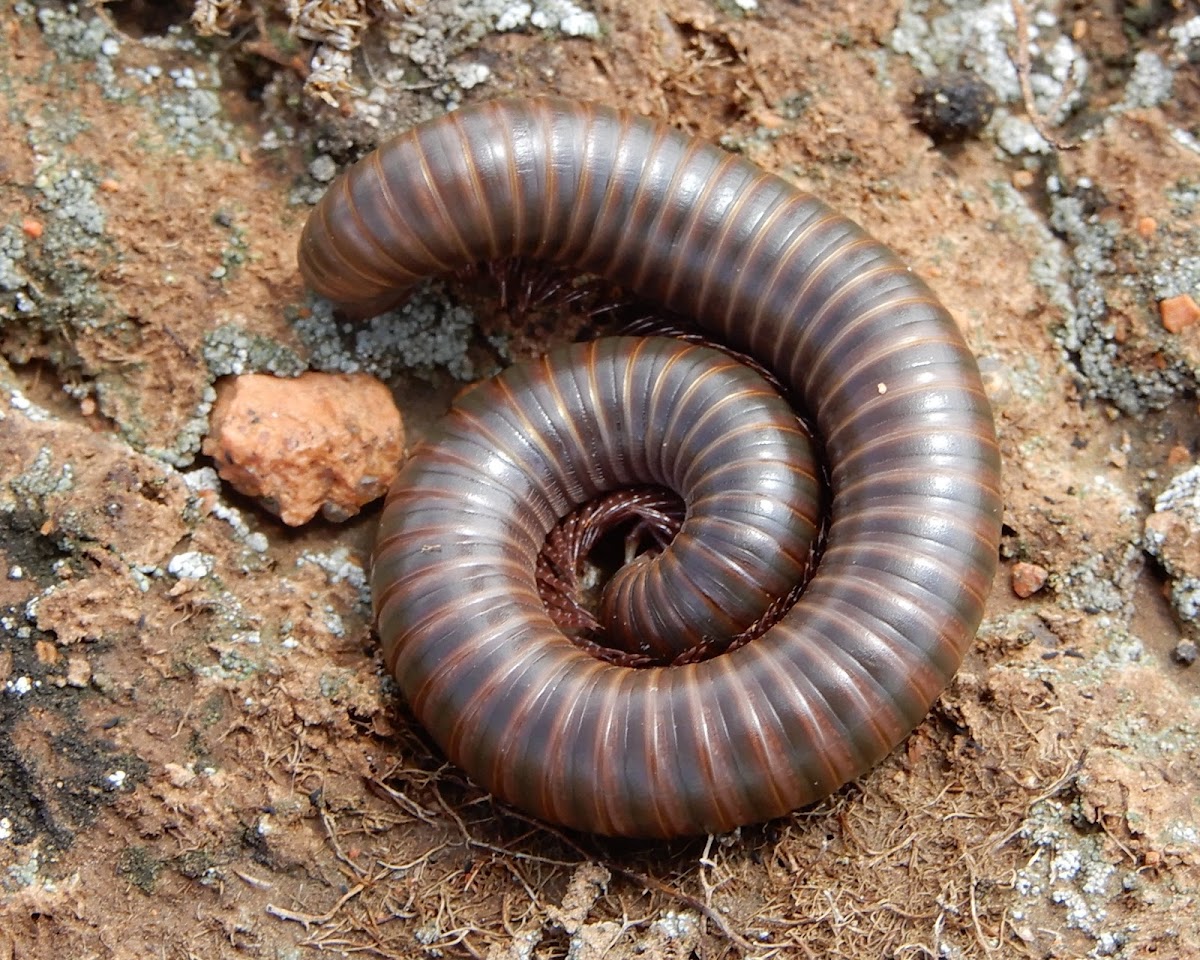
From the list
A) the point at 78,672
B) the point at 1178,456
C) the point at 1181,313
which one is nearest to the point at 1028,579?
the point at 1178,456

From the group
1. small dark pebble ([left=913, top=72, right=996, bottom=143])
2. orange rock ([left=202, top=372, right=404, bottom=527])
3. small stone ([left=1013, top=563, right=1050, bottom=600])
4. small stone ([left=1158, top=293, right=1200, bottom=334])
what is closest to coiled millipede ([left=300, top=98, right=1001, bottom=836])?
orange rock ([left=202, top=372, right=404, bottom=527])

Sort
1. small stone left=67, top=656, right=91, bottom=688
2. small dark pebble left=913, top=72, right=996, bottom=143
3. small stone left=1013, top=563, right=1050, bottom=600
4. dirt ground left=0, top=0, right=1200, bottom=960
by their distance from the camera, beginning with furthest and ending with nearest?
small dark pebble left=913, top=72, right=996, bottom=143 < small stone left=1013, top=563, right=1050, bottom=600 < small stone left=67, top=656, right=91, bottom=688 < dirt ground left=0, top=0, right=1200, bottom=960

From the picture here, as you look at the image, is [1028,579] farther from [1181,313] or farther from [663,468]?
[663,468]

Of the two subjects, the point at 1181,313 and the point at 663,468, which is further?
the point at 663,468

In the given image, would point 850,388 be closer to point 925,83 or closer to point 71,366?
point 925,83

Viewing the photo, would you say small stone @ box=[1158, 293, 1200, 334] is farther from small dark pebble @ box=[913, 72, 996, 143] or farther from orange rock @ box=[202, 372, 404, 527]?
orange rock @ box=[202, 372, 404, 527]

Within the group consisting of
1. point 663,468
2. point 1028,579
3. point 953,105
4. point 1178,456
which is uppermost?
point 953,105
